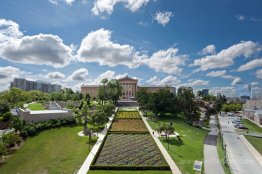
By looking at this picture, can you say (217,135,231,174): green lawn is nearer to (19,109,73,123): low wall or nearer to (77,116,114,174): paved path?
(77,116,114,174): paved path

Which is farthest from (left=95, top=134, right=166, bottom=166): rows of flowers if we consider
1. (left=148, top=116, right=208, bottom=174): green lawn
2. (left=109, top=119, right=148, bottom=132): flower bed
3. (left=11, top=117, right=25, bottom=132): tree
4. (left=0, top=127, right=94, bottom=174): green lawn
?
(left=11, top=117, right=25, bottom=132): tree

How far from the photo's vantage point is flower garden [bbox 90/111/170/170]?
21.2m

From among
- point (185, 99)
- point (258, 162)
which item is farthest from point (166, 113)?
point (258, 162)

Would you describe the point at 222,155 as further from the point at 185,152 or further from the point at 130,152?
the point at 130,152

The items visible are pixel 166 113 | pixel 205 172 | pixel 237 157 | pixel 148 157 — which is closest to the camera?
pixel 205 172

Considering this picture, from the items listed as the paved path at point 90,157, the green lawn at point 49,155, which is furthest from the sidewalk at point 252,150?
the green lawn at point 49,155

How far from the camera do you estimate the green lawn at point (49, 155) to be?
21.7m

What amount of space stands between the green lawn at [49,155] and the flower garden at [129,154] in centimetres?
256

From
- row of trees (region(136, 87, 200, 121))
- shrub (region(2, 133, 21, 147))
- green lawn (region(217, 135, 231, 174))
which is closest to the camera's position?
green lawn (region(217, 135, 231, 174))

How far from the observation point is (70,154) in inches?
1005

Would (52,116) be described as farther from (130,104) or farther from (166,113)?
(130,104)

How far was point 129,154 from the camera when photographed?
84.7ft

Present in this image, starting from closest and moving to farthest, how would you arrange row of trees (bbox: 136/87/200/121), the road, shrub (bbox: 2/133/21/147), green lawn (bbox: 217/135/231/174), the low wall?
green lawn (bbox: 217/135/231/174) → the road → shrub (bbox: 2/133/21/147) → the low wall → row of trees (bbox: 136/87/200/121)

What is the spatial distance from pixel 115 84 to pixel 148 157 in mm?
56324
